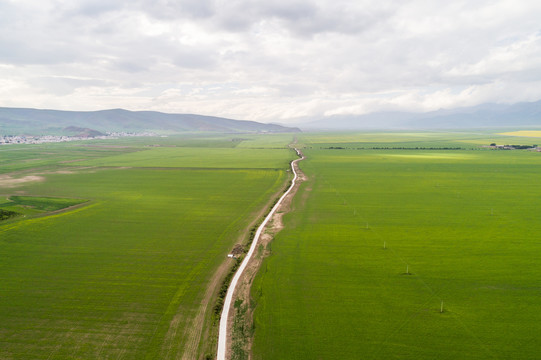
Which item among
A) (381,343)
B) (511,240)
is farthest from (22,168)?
(511,240)

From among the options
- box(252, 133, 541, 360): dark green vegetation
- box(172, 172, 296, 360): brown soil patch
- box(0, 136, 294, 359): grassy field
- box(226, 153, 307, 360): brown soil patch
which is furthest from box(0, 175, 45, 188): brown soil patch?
box(172, 172, 296, 360): brown soil patch

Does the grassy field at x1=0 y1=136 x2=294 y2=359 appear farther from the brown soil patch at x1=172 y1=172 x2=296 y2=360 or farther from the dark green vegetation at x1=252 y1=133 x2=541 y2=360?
the dark green vegetation at x1=252 y1=133 x2=541 y2=360

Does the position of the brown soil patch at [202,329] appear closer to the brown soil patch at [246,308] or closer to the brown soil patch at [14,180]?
the brown soil patch at [246,308]

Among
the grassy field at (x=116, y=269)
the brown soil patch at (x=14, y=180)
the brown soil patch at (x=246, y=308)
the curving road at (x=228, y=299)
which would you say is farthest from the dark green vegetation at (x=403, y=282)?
the brown soil patch at (x=14, y=180)

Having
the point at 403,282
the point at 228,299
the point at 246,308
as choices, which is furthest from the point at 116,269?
the point at 403,282

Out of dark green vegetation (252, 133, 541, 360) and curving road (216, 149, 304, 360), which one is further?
curving road (216, 149, 304, 360)

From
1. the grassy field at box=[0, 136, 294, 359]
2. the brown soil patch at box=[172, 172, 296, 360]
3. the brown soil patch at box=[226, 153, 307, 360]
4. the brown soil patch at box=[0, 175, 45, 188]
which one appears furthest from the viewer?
the brown soil patch at box=[0, 175, 45, 188]

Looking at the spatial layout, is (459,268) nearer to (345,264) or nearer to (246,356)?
(345,264)
